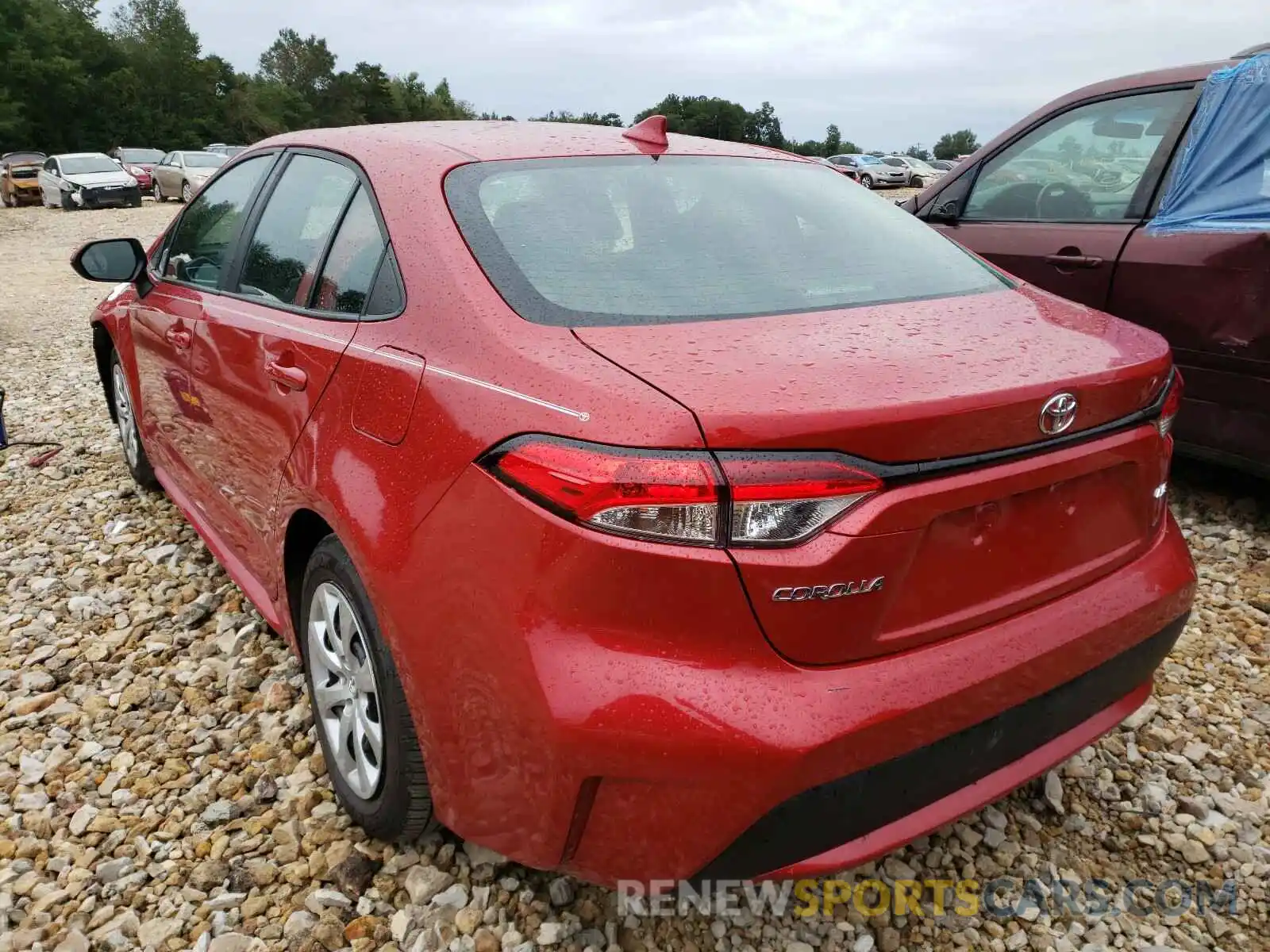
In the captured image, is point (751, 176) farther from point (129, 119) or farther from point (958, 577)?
point (129, 119)

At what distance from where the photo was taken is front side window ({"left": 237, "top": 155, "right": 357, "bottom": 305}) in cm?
229

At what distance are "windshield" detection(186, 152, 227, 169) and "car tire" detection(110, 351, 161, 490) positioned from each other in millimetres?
21274

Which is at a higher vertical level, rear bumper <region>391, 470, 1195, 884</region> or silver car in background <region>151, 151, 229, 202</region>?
rear bumper <region>391, 470, 1195, 884</region>

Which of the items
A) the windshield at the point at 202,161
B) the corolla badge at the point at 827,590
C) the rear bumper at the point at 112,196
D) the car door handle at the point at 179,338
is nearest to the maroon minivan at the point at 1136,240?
the corolla badge at the point at 827,590

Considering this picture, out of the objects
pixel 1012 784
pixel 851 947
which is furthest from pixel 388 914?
pixel 1012 784

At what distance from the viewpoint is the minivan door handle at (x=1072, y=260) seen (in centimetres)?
374

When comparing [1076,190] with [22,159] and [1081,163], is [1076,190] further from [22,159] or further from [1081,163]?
[22,159]

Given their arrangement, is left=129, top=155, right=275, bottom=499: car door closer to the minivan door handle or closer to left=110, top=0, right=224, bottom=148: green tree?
the minivan door handle

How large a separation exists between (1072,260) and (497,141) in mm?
2625

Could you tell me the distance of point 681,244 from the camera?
2.02 m

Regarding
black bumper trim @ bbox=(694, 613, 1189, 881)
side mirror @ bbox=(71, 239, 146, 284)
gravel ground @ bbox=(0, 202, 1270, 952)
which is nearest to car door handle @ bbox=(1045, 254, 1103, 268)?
gravel ground @ bbox=(0, 202, 1270, 952)

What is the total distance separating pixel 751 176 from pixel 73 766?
2.40 metres

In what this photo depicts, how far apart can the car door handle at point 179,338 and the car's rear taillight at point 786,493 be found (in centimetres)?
211

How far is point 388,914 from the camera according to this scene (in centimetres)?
198
